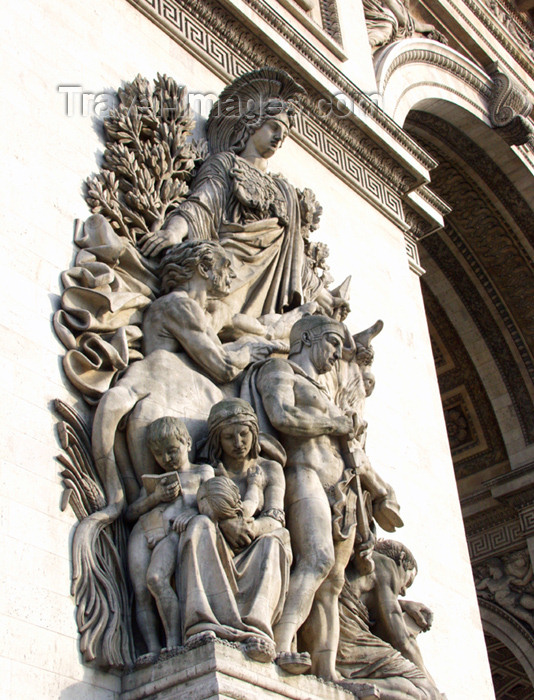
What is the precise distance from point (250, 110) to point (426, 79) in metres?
4.38

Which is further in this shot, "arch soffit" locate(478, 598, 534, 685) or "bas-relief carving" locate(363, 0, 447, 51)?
"arch soffit" locate(478, 598, 534, 685)

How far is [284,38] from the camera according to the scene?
26.0ft

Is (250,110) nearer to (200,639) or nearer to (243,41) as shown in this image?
(243,41)

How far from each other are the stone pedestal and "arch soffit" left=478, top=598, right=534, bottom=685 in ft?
25.2

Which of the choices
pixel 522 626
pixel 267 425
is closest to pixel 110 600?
pixel 267 425

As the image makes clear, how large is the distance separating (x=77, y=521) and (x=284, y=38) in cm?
470

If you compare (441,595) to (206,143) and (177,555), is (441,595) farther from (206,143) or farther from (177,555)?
(206,143)

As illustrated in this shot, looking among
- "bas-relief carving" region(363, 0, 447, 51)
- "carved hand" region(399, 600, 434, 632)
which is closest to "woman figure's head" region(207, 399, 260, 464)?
"carved hand" region(399, 600, 434, 632)

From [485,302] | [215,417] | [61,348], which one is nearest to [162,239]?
[61,348]

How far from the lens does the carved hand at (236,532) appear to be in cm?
441

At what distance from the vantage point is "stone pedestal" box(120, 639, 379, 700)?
3828 millimetres

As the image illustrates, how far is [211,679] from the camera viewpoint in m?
3.81

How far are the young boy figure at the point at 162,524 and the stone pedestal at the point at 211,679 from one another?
8 centimetres

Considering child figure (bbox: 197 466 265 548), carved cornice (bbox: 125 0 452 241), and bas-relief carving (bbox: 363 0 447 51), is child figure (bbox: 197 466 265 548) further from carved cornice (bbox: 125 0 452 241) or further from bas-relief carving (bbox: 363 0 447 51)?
bas-relief carving (bbox: 363 0 447 51)
